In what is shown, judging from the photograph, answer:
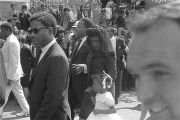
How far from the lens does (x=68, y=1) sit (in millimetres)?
16594

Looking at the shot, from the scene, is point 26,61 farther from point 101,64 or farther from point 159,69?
point 159,69

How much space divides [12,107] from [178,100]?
315 inches

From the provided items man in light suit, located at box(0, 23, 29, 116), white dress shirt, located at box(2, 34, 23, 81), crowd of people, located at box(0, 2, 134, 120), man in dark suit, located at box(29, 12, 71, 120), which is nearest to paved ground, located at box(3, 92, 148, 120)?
crowd of people, located at box(0, 2, 134, 120)

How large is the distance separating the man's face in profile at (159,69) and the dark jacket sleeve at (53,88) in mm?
2628

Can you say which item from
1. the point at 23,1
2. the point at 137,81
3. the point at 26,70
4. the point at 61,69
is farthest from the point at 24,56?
the point at 23,1

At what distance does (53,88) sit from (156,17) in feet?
8.71

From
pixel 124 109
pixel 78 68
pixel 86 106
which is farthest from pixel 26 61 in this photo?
pixel 86 106

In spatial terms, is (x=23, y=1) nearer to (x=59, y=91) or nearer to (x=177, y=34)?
(x=59, y=91)

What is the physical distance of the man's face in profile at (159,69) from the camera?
0.77 meters

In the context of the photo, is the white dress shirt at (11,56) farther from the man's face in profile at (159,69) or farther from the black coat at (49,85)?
the man's face in profile at (159,69)

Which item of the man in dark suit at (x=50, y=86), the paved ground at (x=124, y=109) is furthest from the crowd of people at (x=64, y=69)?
the paved ground at (x=124, y=109)

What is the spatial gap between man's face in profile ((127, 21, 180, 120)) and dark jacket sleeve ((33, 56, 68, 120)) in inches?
103

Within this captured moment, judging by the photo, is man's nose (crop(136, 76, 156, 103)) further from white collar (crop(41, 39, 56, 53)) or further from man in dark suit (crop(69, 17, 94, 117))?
man in dark suit (crop(69, 17, 94, 117))

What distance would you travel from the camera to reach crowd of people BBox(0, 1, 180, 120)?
0.79 metres
